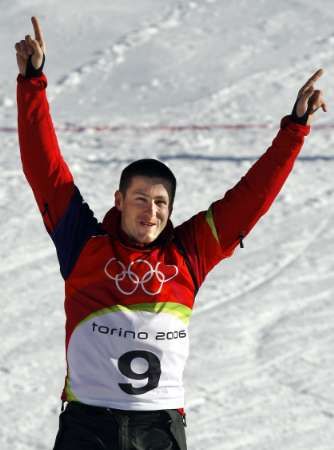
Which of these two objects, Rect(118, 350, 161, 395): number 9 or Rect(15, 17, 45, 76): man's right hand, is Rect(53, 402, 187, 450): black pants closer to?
Rect(118, 350, 161, 395): number 9

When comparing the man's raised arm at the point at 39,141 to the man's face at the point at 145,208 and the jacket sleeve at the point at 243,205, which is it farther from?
the jacket sleeve at the point at 243,205

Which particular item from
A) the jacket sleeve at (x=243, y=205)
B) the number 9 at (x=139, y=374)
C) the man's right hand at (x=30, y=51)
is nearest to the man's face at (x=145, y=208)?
the jacket sleeve at (x=243, y=205)

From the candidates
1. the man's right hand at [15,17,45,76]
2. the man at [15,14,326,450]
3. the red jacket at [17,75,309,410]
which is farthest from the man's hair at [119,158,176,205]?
the man's right hand at [15,17,45,76]

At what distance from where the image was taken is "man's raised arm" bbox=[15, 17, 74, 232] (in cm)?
334

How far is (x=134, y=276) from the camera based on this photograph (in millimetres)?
3252

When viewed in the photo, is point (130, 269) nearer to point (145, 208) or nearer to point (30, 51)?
point (145, 208)

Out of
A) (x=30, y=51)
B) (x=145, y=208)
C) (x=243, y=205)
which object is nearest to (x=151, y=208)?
(x=145, y=208)

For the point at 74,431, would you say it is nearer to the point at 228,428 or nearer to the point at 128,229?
the point at 128,229

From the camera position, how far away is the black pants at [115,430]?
3.16 m

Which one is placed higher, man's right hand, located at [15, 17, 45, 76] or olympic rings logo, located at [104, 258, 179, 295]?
A: man's right hand, located at [15, 17, 45, 76]

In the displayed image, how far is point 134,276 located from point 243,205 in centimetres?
37

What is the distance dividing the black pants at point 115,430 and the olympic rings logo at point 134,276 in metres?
0.33

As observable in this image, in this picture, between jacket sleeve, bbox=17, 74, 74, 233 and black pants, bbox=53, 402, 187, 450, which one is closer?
black pants, bbox=53, 402, 187, 450

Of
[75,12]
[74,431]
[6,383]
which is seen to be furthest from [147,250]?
[75,12]
